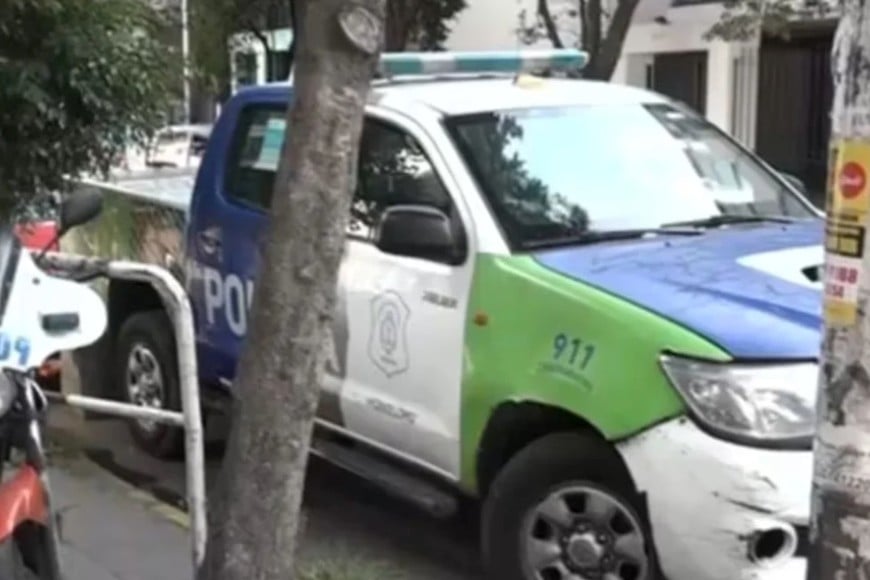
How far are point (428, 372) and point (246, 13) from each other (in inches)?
689

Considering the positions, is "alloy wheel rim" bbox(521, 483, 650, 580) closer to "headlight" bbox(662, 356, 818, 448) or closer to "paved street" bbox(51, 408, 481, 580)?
"headlight" bbox(662, 356, 818, 448)

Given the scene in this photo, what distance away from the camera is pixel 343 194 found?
363 cm

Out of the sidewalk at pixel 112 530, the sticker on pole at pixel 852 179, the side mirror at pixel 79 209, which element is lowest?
the sidewalk at pixel 112 530

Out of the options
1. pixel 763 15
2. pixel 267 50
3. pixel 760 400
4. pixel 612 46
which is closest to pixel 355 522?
pixel 760 400

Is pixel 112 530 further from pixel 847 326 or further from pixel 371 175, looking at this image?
pixel 847 326

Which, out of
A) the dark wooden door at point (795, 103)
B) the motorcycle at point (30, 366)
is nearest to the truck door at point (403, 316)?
the motorcycle at point (30, 366)

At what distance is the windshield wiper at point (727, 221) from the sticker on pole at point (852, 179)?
276 cm

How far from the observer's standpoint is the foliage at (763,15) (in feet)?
51.9

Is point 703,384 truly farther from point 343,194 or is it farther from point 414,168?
point 414,168

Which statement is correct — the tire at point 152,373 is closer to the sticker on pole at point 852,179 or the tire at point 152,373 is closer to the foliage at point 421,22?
the sticker on pole at point 852,179

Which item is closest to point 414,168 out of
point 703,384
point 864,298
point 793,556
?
point 703,384

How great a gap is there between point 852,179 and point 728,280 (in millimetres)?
2099

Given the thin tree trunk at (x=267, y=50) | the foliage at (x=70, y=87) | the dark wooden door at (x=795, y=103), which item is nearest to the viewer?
the foliage at (x=70, y=87)

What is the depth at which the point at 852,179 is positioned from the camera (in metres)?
2.80
